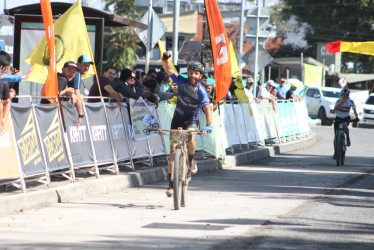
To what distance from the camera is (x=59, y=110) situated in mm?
11539

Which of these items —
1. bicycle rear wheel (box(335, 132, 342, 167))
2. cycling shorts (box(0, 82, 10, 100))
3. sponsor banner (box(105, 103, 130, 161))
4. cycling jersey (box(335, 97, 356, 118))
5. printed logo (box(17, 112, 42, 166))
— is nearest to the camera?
cycling shorts (box(0, 82, 10, 100))

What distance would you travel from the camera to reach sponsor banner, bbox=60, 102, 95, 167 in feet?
39.1

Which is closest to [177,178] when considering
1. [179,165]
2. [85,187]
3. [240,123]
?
[179,165]

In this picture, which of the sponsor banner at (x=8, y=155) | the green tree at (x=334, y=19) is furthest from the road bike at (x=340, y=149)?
the green tree at (x=334, y=19)

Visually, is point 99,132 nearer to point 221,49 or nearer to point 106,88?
point 106,88

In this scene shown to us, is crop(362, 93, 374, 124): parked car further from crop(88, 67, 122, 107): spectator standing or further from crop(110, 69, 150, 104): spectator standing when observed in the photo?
crop(88, 67, 122, 107): spectator standing

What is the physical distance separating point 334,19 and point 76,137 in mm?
Answer: 62677

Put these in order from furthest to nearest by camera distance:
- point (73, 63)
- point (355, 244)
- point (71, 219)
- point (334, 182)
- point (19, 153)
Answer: point (334, 182)
point (73, 63)
point (19, 153)
point (71, 219)
point (355, 244)

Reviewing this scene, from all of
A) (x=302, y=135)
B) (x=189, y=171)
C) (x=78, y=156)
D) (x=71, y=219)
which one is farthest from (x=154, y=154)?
(x=302, y=135)

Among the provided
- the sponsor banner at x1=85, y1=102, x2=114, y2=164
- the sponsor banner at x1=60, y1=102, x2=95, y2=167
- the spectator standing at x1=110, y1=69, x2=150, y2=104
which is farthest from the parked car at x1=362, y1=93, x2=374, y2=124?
the sponsor banner at x1=60, y1=102, x2=95, y2=167

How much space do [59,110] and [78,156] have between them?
0.95m

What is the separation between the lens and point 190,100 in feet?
35.4

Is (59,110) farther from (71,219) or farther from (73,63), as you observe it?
(71,219)

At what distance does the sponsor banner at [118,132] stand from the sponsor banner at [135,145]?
117mm
